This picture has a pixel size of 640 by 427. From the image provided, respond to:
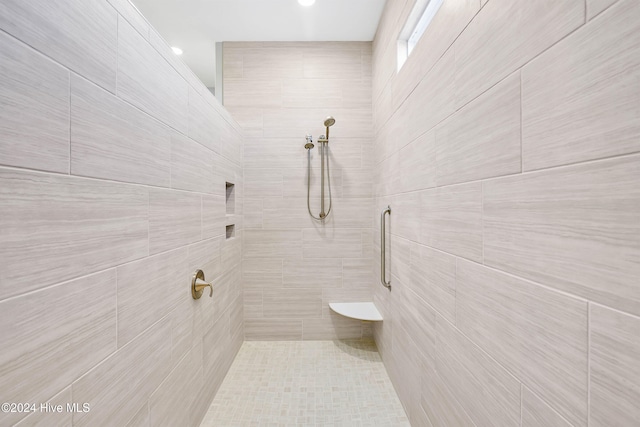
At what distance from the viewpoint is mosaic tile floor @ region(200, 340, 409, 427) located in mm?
1575

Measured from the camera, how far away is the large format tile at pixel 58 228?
55 cm

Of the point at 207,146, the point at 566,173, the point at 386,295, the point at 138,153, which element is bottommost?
the point at 386,295

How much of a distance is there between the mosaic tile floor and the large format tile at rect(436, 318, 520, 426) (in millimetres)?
714

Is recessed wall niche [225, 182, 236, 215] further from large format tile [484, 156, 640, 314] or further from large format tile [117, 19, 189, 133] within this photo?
large format tile [484, 156, 640, 314]

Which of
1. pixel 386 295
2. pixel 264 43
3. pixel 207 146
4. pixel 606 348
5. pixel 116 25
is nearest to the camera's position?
pixel 606 348

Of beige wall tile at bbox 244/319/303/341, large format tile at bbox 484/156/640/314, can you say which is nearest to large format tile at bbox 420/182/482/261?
large format tile at bbox 484/156/640/314

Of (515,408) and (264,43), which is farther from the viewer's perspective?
(264,43)

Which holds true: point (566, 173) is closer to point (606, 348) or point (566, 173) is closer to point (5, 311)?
point (606, 348)

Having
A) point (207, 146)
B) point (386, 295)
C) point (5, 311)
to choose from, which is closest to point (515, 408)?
point (5, 311)

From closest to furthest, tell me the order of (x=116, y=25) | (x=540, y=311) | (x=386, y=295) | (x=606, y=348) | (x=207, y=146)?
(x=606, y=348), (x=540, y=311), (x=116, y=25), (x=207, y=146), (x=386, y=295)

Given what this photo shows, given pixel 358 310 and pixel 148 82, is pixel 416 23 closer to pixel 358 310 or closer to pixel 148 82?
pixel 148 82

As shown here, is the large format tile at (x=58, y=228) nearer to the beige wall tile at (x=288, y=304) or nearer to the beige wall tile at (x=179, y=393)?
the beige wall tile at (x=179, y=393)

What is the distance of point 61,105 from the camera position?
655 millimetres

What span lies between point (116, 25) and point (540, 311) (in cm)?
138
